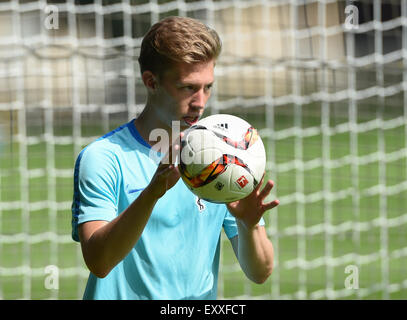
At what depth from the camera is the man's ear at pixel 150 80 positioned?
2.83 m

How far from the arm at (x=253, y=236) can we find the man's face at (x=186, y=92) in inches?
14.8

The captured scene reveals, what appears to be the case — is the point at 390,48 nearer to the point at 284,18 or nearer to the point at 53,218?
the point at 284,18

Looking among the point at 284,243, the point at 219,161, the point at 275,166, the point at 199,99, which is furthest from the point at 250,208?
the point at 284,243

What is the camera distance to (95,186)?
265 cm

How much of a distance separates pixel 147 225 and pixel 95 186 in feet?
0.85

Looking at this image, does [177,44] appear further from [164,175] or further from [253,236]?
[253,236]

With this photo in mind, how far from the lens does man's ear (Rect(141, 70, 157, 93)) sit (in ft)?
9.28

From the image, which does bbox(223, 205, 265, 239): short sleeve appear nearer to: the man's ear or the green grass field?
the man's ear

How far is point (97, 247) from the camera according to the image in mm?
2520

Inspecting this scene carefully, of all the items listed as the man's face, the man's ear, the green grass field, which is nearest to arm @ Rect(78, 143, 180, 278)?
the man's face

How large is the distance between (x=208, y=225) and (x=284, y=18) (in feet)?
45.8

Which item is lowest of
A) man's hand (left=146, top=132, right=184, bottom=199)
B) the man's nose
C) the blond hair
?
man's hand (left=146, top=132, right=184, bottom=199)

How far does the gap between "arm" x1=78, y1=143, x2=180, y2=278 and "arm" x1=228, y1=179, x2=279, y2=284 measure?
38 cm

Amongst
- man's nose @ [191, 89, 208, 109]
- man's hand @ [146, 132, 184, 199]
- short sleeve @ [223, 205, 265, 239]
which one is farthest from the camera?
short sleeve @ [223, 205, 265, 239]
